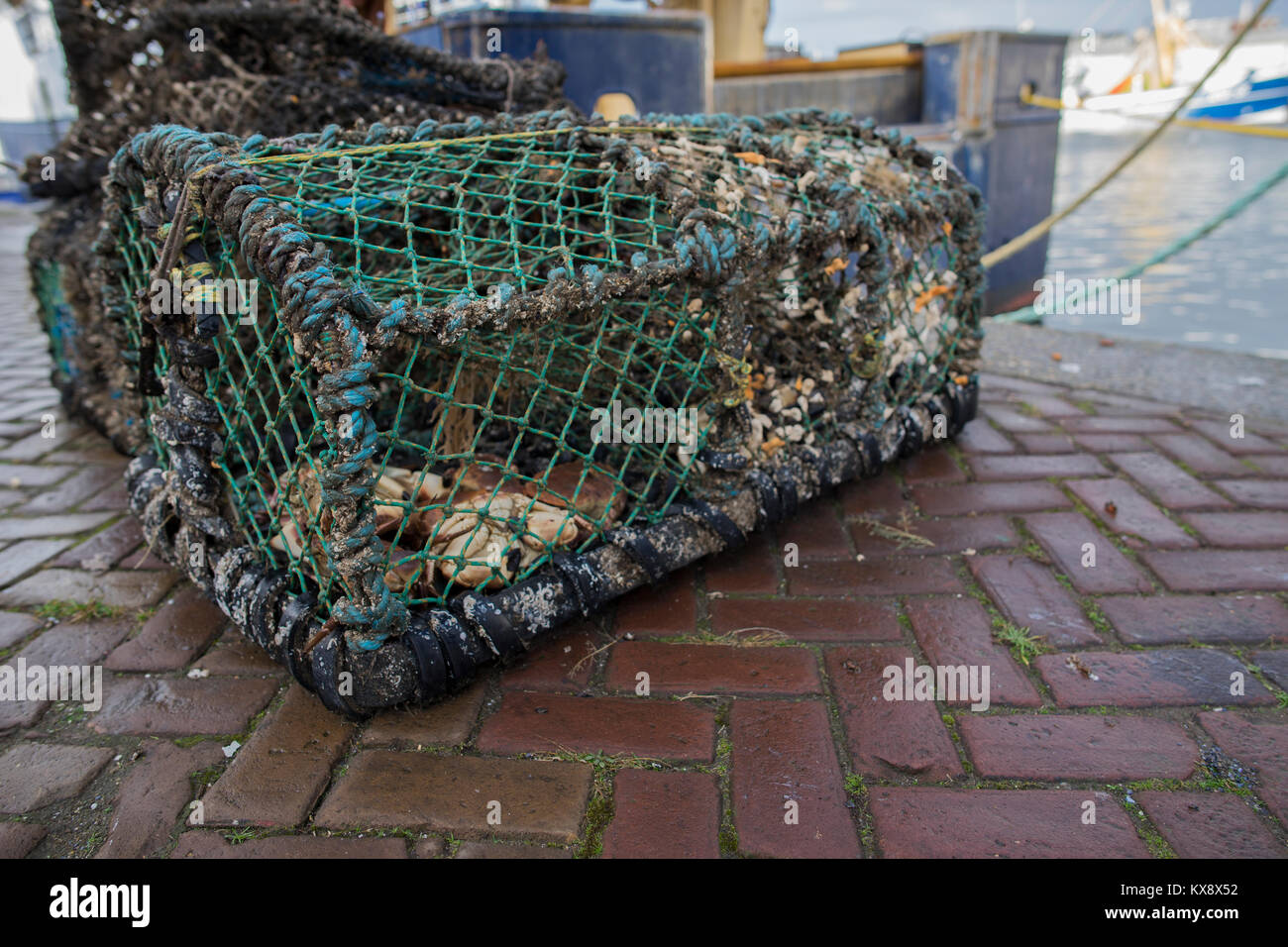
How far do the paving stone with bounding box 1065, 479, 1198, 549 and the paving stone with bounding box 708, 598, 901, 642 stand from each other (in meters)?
0.76

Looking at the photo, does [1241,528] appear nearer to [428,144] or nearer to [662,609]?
[662,609]

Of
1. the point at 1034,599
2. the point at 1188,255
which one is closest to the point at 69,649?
the point at 1034,599

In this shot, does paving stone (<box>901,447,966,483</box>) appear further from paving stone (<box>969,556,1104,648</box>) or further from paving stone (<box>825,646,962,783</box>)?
paving stone (<box>825,646,962,783</box>)

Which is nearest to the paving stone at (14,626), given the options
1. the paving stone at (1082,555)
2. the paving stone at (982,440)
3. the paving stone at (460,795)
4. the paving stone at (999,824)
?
the paving stone at (460,795)

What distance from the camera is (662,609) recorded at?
6.15 feet

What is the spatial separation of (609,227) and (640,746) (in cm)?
103

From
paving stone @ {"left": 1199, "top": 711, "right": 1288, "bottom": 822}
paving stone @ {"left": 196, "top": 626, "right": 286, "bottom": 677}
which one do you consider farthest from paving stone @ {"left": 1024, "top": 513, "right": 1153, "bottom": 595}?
paving stone @ {"left": 196, "top": 626, "right": 286, "bottom": 677}

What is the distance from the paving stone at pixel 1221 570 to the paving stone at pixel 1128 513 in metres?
0.06

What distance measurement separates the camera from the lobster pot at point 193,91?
2594 mm

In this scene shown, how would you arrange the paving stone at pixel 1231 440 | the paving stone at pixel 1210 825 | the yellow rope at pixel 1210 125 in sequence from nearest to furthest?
1. the paving stone at pixel 1210 825
2. the paving stone at pixel 1231 440
3. the yellow rope at pixel 1210 125

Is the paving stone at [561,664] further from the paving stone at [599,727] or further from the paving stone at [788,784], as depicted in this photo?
→ the paving stone at [788,784]

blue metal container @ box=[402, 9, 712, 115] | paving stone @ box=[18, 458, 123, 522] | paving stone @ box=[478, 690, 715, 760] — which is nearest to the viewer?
paving stone @ box=[478, 690, 715, 760]

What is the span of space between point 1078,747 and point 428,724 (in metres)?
1.13

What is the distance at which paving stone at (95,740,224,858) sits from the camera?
4.30 feet
